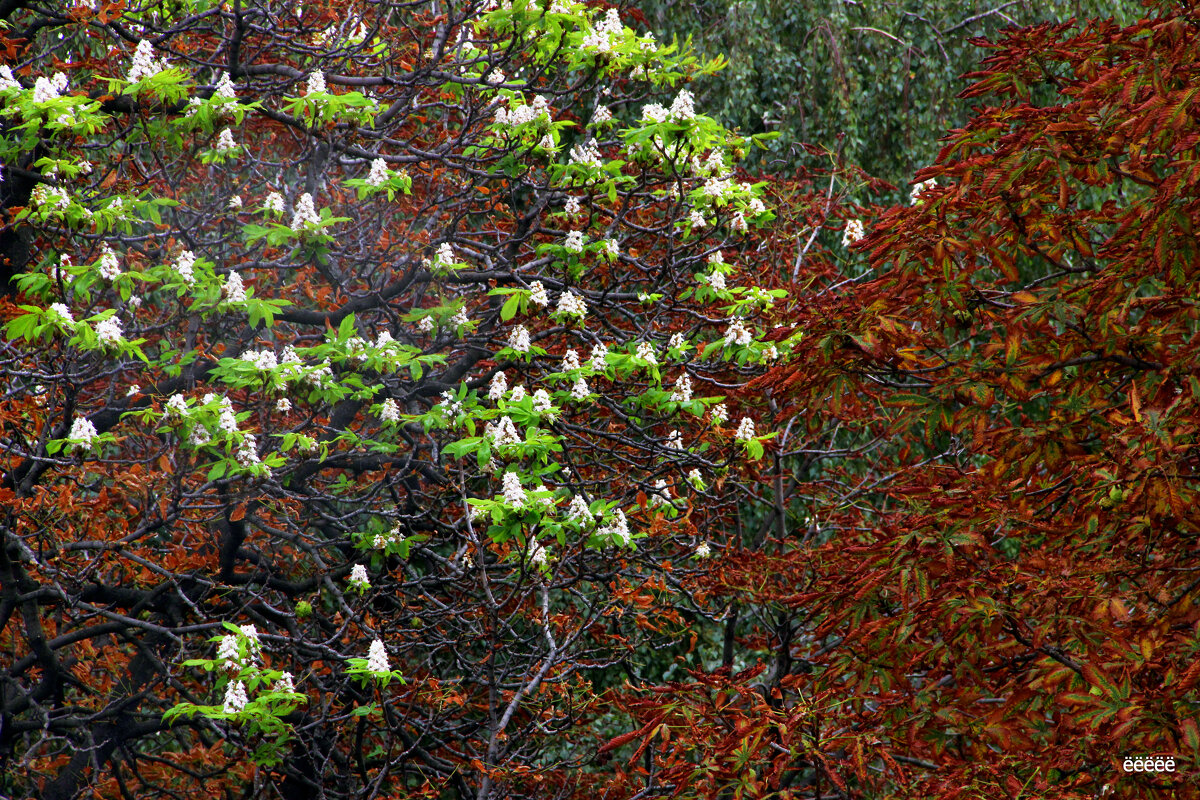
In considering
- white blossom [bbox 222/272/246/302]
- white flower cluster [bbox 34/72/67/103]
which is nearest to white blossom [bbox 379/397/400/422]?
white blossom [bbox 222/272/246/302]

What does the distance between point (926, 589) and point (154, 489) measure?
341cm

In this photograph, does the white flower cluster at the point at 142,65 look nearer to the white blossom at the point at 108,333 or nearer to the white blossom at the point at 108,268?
the white blossom at the point at 108,268

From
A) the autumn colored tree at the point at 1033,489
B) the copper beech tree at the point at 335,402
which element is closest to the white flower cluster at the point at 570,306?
the copper beech tree at the point at 335,402

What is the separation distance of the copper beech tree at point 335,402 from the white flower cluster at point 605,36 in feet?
0.05

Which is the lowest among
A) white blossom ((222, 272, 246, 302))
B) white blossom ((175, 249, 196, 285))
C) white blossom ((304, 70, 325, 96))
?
white blossom ((222, 272, 246, 302))

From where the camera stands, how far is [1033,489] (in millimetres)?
3205

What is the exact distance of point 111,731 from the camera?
520cm

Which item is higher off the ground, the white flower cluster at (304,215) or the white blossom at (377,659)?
the white flower cluster at (304,215)

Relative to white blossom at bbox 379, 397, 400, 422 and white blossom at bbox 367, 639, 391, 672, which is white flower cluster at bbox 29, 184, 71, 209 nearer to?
white blossom at bbox 379, 397, 400, 422

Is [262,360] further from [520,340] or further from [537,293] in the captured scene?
[537,293]

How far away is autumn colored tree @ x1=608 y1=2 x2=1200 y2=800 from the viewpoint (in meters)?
2.48

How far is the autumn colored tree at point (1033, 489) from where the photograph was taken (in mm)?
2480

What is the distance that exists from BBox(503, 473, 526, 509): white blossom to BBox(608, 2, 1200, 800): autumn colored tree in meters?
0.86

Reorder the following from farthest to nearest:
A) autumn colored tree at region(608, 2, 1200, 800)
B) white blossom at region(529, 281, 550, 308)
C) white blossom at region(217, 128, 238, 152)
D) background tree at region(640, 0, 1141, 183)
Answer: background tree at region(640, 0, 1141, 183), white blossom at region(529, 281, 550, 308), white blossom at region(217, 128, 238, 152), autumn colored tree at region(608, 2, 1200, 800)
